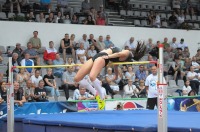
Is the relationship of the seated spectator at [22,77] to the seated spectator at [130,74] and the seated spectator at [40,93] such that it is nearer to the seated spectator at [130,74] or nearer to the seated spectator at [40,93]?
the seated spectator at [40,93]

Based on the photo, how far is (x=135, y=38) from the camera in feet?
58.2

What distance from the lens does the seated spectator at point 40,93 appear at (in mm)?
11609

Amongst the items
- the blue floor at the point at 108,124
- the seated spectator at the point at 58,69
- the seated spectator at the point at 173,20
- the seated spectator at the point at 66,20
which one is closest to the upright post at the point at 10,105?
the blue floor at the point at 108,124

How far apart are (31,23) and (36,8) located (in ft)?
3.95

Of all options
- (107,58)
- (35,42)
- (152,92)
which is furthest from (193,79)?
(107,58)

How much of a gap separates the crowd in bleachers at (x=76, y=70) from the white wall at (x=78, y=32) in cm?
40

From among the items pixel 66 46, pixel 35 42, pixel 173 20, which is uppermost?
pixel 173 20

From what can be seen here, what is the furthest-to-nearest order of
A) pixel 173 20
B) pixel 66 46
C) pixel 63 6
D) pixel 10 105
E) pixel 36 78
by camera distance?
pixel 173 20, pixel 63 6, pixel 66 46, pixel 36 78, pixel 10 105

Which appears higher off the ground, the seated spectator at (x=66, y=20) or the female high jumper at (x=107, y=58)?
the seated spectator at (x=66, y=20)

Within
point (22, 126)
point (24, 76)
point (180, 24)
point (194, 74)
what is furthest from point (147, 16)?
point (22, 126)

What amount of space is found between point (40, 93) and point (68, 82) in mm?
1749

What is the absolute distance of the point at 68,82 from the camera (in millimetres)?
13344

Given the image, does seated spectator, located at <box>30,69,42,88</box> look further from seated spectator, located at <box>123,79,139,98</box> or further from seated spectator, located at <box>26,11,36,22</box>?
seated spectator, located at <box>26,11,36,22</box>

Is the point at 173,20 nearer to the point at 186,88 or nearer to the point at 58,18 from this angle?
the point at 186,88
